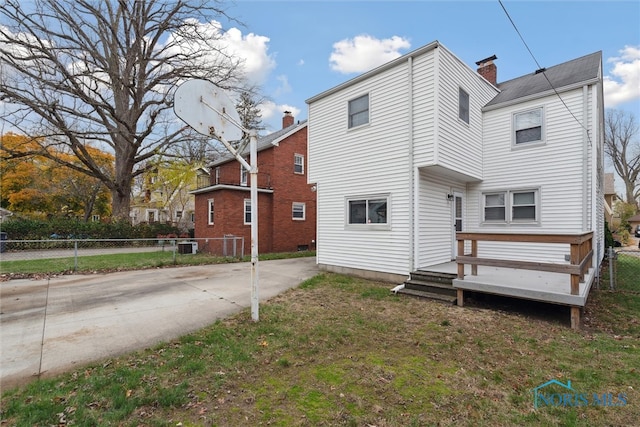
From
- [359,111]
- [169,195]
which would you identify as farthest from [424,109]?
[169,195]

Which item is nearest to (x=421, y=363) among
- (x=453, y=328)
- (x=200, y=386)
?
(x=453, y=328)

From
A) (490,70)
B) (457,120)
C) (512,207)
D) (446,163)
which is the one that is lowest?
(512,207)

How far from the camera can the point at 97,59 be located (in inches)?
620

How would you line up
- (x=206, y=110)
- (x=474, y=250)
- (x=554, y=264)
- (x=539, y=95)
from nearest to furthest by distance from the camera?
(x=554, y=264), (x=206, y=110), (x=474, y=250), (x=539, y=95)

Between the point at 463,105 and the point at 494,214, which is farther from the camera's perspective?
the point at 494,214

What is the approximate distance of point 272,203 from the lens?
55.6 ft

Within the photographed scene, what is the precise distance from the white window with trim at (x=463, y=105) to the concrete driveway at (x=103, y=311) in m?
6.70

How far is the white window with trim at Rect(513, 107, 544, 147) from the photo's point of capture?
28.6 ft

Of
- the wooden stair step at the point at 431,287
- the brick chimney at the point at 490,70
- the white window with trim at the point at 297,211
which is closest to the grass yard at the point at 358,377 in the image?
the wooden stair step at the point at 431,287

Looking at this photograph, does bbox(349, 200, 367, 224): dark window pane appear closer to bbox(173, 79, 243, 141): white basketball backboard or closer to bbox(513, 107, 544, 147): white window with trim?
bbox(173, 79, 243, 141): white basketball backboard

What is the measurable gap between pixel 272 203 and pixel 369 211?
920 centimetres

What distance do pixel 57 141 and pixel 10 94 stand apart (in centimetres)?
351

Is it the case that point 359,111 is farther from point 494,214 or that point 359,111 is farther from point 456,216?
point 494,214

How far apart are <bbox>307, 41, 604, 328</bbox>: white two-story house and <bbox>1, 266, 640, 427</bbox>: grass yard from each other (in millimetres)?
3072
